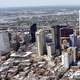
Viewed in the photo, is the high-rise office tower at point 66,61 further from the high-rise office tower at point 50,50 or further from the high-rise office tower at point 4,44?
the high-rise office tower at point 4,44

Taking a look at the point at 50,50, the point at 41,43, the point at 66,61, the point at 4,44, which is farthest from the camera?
the point at 4,44

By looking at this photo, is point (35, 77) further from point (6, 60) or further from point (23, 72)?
point (6, 60)

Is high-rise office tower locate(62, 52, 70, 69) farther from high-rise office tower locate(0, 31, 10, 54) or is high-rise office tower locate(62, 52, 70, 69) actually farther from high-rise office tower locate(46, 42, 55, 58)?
high-rise office tower locate(0, 31, 10, 54)

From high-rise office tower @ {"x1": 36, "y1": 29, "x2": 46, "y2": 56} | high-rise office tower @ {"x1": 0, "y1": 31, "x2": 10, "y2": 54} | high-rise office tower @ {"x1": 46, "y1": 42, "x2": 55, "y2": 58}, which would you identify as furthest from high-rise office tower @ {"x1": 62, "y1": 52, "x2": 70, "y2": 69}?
high-rise office tower @ {"x1": 0, "y1": 31, "x2": 10, "y2": 54}

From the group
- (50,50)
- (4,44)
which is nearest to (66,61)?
(50,50)

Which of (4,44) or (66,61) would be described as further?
(4,44)

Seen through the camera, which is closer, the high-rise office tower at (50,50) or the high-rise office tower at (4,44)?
the high-rise office tower at (50,50)

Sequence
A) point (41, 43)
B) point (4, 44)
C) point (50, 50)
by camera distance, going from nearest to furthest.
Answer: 1. point (50, 50)
2. point (41, 43)
3. point (4, 44)

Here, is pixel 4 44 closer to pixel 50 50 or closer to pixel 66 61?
pixel 50 50

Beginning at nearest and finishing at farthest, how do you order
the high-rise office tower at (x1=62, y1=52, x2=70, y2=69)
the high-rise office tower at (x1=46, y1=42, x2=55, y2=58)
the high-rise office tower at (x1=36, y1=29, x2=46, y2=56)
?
the high-rise office tower at (x1=62, y1=52, x2=70, y2=69) → the high-rise office tower at (x1=46, y1=42, x2=55, y2=58) → the high-rise office tower at (x1=36, y1=29, x2=46, y2=56)

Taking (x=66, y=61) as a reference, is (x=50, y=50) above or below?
above

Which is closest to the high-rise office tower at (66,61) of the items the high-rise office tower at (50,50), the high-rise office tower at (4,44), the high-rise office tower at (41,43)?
the high-rise office tower at (50,50)
